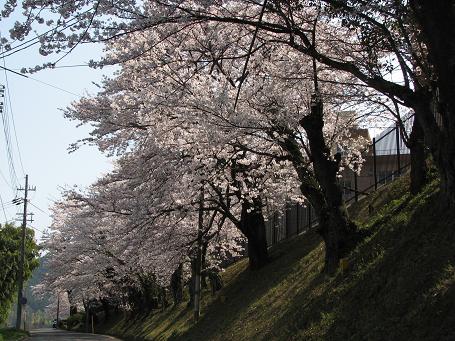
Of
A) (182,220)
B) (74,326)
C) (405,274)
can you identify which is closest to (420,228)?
(405,274)

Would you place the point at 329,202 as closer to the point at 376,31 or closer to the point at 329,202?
the point at 329,202

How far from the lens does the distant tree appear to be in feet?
178

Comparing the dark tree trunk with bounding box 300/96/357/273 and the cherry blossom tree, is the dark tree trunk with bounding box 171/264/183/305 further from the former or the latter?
the cherry blossom tree

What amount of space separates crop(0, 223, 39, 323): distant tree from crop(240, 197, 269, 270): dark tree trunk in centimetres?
3928

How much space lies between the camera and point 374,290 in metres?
9.56

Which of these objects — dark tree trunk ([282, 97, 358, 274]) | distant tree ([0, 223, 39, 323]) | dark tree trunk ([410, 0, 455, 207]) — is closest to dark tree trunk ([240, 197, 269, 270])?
dark tree trunk ([282, 97, 358, 274])

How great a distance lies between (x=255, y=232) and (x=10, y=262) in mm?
40679

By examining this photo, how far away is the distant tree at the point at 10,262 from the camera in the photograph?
2140 inches

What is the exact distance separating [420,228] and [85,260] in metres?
27.5

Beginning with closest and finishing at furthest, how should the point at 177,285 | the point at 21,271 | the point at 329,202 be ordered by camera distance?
the point at 329,202
the point at 177,285
the point at 21,271

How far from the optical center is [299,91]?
554 inches

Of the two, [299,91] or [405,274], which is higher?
[299,91]

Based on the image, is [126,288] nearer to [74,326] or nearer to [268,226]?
[268,226]

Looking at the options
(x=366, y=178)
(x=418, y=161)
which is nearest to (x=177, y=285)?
(x=366, y=178)
